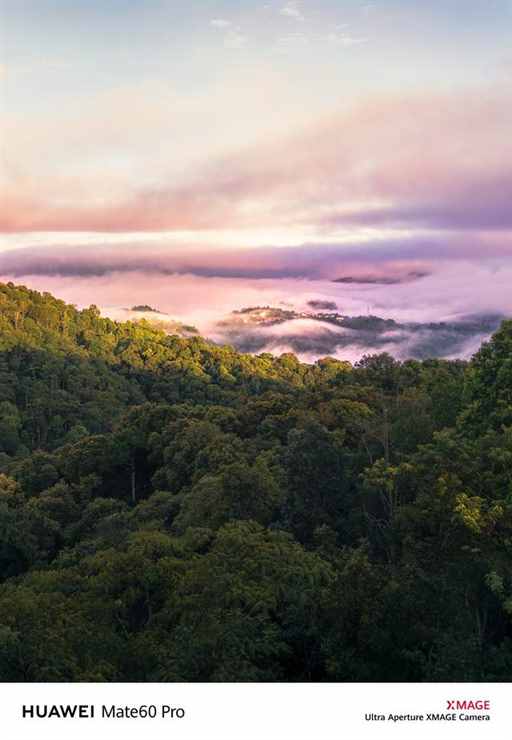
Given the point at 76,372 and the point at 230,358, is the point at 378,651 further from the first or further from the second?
the point at 230,358

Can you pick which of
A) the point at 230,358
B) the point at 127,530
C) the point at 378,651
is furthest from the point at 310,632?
the point at 230,358
